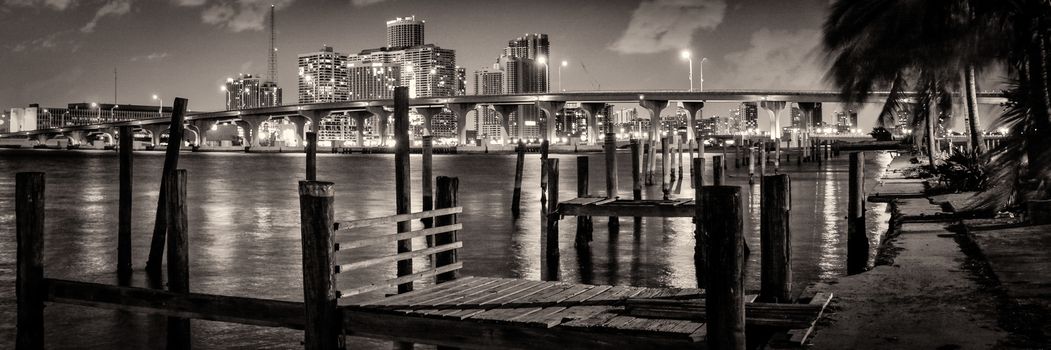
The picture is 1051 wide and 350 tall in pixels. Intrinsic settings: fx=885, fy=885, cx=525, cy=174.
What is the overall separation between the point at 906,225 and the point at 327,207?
9595 mm

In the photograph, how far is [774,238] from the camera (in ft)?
23.2

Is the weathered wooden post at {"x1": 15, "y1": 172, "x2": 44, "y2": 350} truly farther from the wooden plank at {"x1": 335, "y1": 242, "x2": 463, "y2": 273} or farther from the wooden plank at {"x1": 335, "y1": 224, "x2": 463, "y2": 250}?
the wooden plank at {"x1": 335, "y1": 242, "x2": 463, "y2": 273}

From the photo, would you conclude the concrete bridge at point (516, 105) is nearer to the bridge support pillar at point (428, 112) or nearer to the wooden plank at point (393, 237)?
the bridge support pillar at point (428, 112)

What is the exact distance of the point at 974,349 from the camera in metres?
5.44

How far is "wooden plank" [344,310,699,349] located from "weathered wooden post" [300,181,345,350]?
15cm

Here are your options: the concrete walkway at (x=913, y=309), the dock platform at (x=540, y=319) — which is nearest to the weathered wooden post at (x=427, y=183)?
the dock platform at (x=540, y=319)

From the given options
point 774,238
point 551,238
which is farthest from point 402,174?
point 774,238

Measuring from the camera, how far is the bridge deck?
12852 millimetres

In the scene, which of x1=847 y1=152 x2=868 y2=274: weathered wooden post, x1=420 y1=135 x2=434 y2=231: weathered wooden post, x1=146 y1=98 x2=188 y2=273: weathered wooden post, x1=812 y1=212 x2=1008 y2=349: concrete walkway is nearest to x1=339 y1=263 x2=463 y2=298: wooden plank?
x1=420 y1=135 x2=434 y2=231: weathered wooden post

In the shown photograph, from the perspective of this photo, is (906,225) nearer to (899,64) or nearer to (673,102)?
(899,64)

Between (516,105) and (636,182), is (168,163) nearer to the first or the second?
(636,182)

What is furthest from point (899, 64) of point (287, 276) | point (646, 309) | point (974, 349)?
point (287, 276)

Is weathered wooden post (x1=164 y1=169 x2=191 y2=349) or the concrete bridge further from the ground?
the concrete bridge

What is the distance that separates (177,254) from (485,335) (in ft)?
12.4
